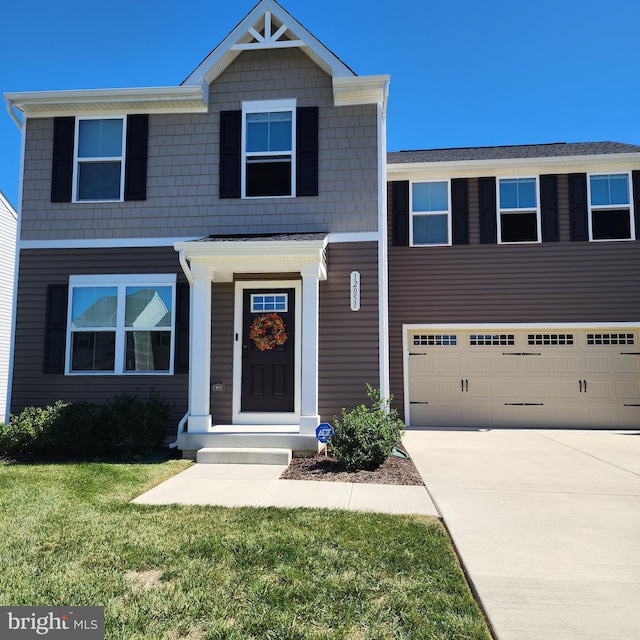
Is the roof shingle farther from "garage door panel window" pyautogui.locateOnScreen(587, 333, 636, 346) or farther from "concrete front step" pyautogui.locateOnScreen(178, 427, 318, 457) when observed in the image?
"concrete front step" pyautogui.locateOnScreen(178, 427, 318, 457)

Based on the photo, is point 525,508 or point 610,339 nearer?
point 525,508

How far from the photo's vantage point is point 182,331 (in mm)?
8055

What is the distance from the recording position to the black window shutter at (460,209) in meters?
10.6

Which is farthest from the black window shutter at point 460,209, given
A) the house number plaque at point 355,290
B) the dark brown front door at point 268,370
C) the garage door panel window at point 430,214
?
the dark brown front door at point 268,370

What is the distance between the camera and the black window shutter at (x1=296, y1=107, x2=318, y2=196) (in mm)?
8141

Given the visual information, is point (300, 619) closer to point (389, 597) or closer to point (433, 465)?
point (389, 597)

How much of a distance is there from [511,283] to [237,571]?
8.89m

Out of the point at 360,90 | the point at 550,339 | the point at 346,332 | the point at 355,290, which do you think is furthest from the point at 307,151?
the point at 550,339

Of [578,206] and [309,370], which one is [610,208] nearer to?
[578,206]

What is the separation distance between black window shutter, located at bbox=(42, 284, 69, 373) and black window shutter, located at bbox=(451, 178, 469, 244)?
25.2ft

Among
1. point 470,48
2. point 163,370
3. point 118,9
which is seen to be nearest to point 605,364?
point 470,48

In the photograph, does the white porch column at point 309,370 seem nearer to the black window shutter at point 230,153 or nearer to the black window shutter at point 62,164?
the black window shutter at point 230,153

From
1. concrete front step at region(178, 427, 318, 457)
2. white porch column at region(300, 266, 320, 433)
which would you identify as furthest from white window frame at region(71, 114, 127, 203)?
concrete front step at region(178, 427, 318, 457)

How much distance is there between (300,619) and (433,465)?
14.1ft
